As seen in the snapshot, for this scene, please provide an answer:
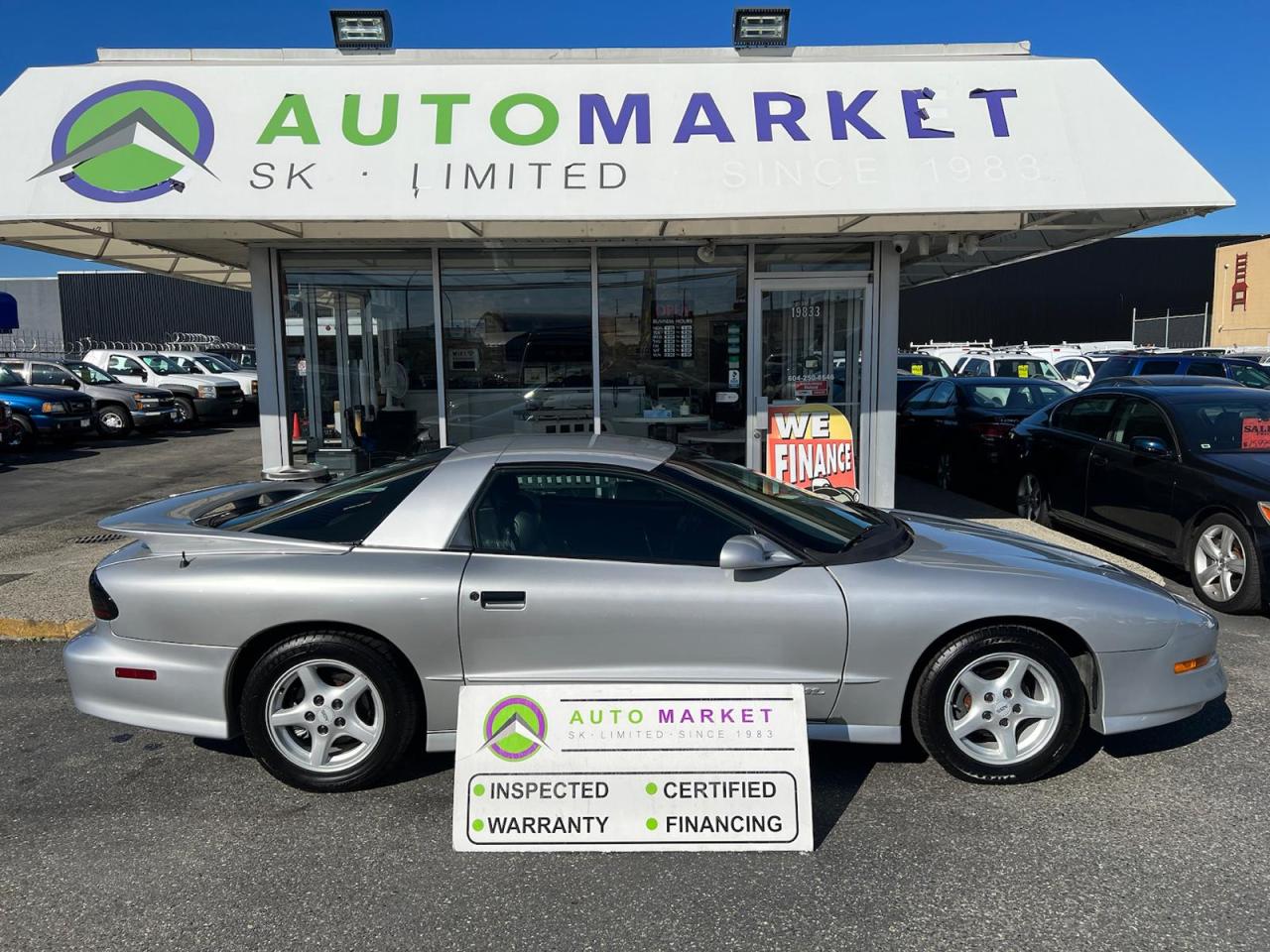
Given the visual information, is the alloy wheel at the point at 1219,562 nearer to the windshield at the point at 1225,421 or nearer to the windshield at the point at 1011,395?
the windshield at the point at 1225,421

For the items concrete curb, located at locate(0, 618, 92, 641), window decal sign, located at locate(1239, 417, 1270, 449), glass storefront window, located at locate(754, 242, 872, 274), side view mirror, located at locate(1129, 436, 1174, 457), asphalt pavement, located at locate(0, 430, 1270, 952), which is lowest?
asphalt pavement, located at locate(0, 430, 1270, 952)

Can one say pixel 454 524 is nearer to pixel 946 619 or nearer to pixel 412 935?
pixel 412 935

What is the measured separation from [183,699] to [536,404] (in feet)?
18.0

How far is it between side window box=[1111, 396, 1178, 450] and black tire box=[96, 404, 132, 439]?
19.2m

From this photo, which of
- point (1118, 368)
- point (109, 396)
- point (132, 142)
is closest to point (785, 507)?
point (132, 142)

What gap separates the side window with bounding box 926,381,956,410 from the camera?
1186cm

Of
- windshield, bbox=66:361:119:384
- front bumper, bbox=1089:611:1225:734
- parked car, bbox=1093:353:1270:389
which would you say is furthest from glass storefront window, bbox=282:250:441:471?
windshield, bbox=66:361:119:384

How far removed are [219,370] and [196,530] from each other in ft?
75.2

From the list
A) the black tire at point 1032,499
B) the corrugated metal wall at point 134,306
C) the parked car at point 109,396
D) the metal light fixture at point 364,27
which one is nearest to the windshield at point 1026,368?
the black tire at point 1032,499

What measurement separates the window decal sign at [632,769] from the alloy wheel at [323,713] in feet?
1.63

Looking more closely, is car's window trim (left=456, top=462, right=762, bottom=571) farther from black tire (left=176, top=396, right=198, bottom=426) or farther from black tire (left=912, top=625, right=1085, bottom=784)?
black tire (left=176, top=396, right=198, bottom=426)

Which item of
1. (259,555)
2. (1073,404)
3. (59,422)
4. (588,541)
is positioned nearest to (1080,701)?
(588,541)

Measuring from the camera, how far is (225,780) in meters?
3.75

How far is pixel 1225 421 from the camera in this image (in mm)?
6844
